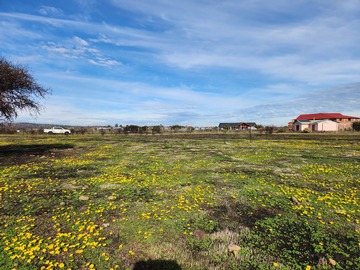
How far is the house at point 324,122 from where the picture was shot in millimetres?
94375

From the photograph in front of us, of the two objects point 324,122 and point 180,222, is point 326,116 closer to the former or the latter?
point 324,122

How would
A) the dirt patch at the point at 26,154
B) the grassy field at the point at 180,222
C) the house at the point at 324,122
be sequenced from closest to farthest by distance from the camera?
the grassy field at the point at 180,222, the dirt patch at the point at 26,154, the house at the point at 324,122

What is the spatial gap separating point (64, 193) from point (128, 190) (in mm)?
2466

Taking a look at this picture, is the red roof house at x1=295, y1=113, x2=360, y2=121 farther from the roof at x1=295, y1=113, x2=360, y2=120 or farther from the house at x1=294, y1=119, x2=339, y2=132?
the house at x1=294, y1=119, x2=339, y2=132

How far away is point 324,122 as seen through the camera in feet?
309

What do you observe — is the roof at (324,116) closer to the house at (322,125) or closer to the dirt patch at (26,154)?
the house at (322,125)

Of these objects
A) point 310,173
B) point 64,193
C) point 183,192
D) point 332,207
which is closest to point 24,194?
point 64,193

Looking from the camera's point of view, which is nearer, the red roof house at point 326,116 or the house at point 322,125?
the house at point 322,125

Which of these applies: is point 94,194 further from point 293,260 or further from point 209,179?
point 293,260

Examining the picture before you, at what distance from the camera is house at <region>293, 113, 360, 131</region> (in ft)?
310

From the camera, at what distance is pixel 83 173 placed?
12.1 metres

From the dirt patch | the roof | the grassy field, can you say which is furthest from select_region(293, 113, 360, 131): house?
the dirt patch

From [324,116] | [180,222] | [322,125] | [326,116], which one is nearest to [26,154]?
[180,222]

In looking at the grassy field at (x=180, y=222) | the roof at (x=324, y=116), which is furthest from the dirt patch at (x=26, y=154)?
the roof at (x=324, y=116)
